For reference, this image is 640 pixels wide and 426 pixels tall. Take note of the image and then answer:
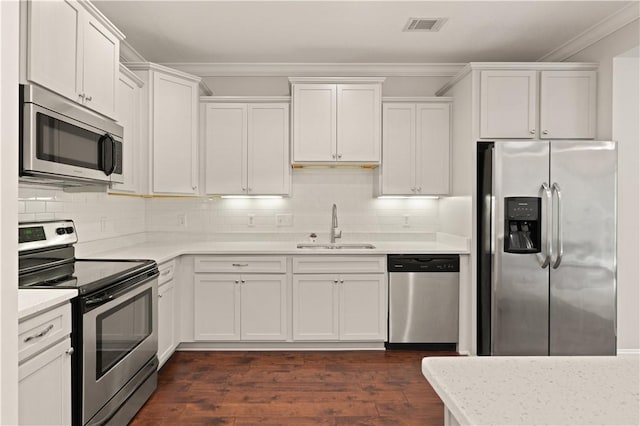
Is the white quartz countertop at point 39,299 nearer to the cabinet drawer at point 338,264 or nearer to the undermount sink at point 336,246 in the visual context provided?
the cabinet drawer at point 338,264

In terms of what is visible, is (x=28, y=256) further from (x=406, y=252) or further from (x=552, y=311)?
(x=552, y=311)

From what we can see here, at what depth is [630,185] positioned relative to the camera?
3535mm

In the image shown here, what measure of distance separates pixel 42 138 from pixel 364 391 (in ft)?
7.93

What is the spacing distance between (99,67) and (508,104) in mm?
3035

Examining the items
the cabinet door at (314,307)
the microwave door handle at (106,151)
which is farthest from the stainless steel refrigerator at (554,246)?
the microwave door handle at (106,151)

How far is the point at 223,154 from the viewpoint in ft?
13.9

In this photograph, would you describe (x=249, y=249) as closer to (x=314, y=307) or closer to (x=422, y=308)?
(x=314, y=307)

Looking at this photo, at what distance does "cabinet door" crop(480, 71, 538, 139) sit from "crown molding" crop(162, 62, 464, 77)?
83 cm

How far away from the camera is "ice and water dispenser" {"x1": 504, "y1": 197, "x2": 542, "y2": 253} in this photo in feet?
11.2

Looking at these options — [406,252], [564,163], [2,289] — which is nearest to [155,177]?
[406,252]

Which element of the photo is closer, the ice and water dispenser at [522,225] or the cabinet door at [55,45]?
the cabinet door at [55,45]

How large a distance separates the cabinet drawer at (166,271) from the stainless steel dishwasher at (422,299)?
1.78m

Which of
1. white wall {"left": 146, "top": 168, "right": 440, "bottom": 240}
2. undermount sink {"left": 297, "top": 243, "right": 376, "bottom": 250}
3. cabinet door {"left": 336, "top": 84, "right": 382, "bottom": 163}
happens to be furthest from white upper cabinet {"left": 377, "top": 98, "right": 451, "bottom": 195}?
undermount sink {"left": 297, "top": 243, "right": 376, "bottom": 250}

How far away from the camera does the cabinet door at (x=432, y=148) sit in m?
4.27
